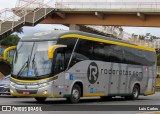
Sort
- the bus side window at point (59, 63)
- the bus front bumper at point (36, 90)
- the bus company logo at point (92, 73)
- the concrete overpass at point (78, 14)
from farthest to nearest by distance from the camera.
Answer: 1. the concrete overpass at point (78, 14)
2. the bus company logo at point (92, 73)
3. the bus side window at point (59, 63)
4. the bus front bumper at point (36, 90)

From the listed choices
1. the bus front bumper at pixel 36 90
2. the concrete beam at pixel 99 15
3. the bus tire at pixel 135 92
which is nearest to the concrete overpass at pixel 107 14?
the concrete beam at pixel 99 15

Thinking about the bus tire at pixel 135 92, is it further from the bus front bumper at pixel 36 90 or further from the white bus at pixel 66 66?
the bus front bumper at pixel 36 90

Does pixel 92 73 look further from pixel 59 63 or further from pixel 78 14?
pixel 78 14

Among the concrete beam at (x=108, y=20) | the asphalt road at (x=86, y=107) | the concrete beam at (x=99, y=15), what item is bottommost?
the asphalt road at (x=86, y=107)

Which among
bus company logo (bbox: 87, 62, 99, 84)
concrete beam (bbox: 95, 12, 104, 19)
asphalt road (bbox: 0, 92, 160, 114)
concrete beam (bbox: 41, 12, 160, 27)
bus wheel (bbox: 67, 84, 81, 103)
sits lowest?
asphalt road (bbox: 0, 92, 160, 114)

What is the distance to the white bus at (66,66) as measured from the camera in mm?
19375

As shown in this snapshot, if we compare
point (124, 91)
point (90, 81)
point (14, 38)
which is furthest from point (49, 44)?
point (14, 38)

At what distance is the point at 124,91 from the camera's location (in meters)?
25.3

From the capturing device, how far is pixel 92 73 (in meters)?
21.9

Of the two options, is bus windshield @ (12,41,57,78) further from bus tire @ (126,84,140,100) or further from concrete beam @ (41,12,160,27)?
concrete beam @ (41,12,160,27)

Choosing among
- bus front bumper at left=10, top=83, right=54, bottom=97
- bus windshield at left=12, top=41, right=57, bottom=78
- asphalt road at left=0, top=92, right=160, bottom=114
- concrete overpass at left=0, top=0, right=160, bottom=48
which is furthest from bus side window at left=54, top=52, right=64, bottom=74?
concrete overpass at left=0, top=0, right=160, bottom=48

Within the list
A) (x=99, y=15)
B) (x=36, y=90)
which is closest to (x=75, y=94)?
(x=36, y=90)

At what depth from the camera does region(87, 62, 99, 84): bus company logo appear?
21.6 meters

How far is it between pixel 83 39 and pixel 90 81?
2.15 metres
